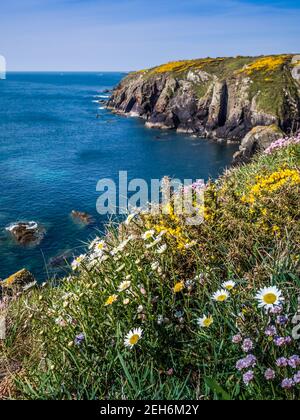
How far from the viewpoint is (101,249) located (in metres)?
4.31

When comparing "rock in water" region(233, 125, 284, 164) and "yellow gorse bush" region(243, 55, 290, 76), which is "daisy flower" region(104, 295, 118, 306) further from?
"yellow gorse bush" region(243, 55, 290, 76)

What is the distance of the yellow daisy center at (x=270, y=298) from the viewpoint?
2.94 m

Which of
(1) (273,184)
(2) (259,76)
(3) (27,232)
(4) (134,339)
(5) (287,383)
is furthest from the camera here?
(2) (259,76)

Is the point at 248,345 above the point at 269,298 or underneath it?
underneath

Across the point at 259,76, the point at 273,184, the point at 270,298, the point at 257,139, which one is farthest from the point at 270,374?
the point at 259,76

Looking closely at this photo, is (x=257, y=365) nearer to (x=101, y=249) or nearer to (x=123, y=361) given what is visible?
(x=123, y=361)

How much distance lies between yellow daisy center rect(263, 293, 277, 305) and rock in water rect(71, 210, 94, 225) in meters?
30.2

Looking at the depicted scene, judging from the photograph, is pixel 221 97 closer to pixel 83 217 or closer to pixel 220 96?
pixel 220 96

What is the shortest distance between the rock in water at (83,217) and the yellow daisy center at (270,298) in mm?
30242

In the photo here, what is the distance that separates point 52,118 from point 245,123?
45959 mm

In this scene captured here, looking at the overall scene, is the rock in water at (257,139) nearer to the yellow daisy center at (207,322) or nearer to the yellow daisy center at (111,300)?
the yellow daisy center at (111,300)

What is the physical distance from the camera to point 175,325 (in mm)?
3762

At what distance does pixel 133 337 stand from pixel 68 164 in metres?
52.2
